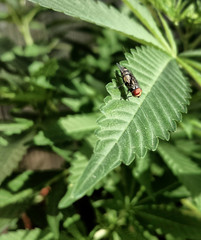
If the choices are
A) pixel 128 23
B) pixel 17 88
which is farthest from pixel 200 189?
pixel 17 88

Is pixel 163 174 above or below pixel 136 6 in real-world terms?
below

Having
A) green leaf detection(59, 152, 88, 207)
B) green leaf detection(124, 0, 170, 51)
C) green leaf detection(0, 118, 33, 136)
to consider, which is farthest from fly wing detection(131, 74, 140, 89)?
green leaf detection(0, 118, 33, 136)

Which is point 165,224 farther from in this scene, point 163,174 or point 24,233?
point 24,233

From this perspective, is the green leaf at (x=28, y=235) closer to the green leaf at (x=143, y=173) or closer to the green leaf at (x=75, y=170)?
the green leaf at (x=75, y=170)

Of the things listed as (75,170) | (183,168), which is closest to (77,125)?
(75,170)

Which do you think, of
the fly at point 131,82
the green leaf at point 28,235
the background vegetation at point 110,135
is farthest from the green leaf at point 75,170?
the fly at point 131,82
